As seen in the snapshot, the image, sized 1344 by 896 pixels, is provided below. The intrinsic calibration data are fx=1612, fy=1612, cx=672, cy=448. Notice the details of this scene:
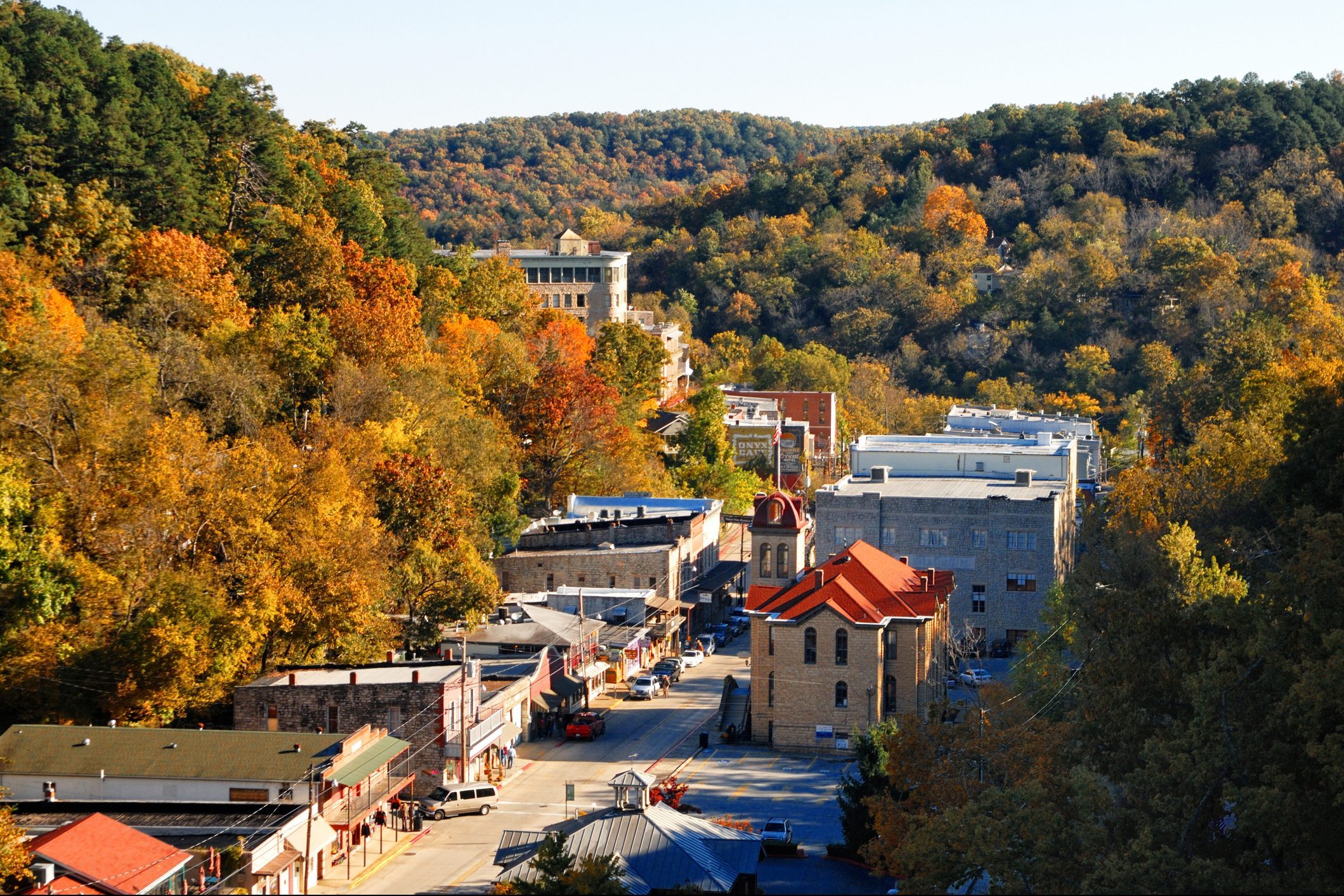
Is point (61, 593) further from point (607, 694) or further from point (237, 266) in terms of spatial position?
point (237, 266)

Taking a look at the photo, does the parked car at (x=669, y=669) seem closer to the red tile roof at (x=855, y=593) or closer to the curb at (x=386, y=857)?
the red tile roof at (x=855, y=593)

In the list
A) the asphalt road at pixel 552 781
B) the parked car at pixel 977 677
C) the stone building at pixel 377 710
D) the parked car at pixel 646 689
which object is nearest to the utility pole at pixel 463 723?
the stone building at pixel 377 710

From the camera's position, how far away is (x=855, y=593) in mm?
52125

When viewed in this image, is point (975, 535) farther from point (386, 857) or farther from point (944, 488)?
Answer: point (386, 857)

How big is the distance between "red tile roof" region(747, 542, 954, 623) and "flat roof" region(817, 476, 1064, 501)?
37.2 ft

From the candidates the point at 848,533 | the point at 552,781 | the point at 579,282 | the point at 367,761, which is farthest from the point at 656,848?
the point at 579,282

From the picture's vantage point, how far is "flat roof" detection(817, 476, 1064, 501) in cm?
6744

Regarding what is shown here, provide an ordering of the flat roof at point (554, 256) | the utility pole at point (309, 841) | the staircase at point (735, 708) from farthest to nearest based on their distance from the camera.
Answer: the flat roof at point (554, 256) < the staircase at point (735, 708) < the utility pole at point (309, 841)

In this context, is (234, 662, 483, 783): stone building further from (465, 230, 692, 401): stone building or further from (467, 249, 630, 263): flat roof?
(467, 249, 630, 263): flat roof

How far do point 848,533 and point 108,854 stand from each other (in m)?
38.4

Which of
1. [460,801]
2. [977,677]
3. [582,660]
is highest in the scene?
[582,660]

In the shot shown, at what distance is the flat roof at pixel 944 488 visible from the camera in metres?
67.4

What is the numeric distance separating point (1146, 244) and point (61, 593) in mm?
114790

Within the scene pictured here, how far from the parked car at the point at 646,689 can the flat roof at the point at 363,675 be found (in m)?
11.7
